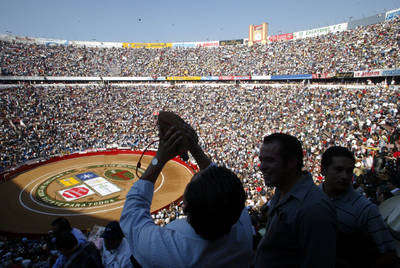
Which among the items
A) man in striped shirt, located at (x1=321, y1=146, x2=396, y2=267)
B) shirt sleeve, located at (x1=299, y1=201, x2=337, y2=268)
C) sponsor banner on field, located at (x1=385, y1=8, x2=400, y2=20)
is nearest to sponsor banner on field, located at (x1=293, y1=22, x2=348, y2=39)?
sponsor banner on field, located at (x1=385, y1=8, x2=400, y2=20)

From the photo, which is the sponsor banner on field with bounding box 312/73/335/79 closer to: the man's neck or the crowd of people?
the crowd of people

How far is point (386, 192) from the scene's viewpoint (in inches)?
204

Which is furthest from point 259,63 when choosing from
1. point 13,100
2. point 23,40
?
point 23,40

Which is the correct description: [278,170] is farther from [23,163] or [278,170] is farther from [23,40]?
[23,40]

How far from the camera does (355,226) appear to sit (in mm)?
2508

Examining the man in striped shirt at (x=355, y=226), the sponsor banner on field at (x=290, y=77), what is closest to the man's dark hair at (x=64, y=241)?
the man in striped shirt at (x=355, y=226)

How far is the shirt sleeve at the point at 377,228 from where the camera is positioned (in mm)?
2311

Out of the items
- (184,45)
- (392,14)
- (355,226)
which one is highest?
(184,45)

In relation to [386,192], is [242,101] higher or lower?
higher

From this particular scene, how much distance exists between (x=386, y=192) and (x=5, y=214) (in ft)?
68.2

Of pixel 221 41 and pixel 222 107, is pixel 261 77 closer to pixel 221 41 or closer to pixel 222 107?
pixel 222 107

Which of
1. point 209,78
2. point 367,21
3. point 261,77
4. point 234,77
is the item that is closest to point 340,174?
point 261,77

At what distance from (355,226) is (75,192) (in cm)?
2053

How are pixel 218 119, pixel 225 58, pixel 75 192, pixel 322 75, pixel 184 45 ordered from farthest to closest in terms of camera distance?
pixel 184 45 → pixel 225 58 → pixel 322 75 → pixel 218 119 → pixel 75 192
